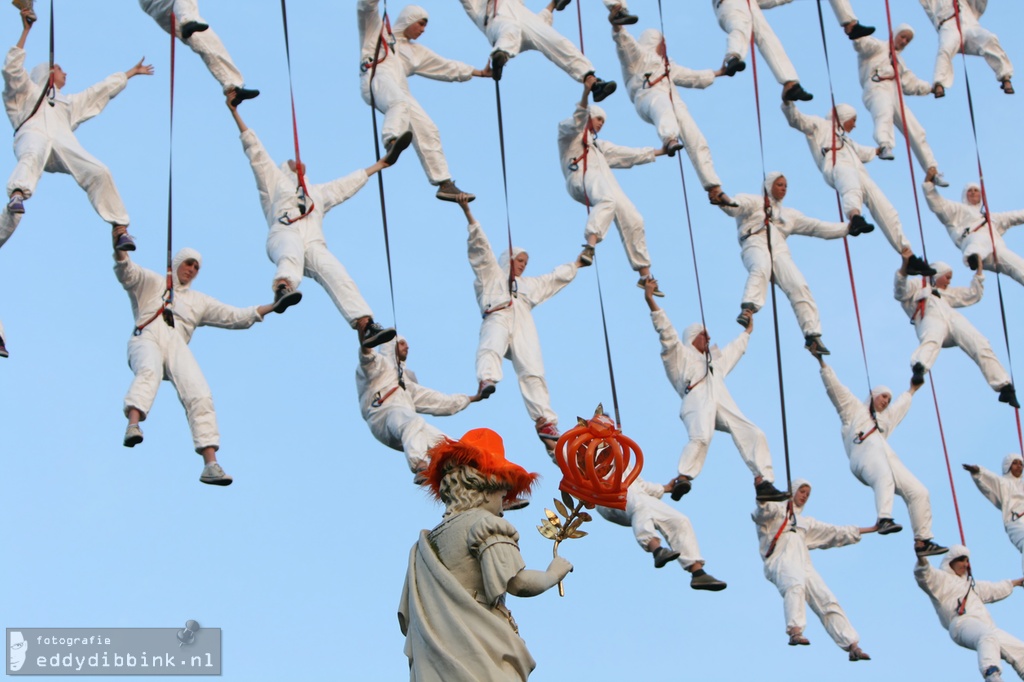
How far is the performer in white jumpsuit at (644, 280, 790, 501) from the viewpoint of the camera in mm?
12656

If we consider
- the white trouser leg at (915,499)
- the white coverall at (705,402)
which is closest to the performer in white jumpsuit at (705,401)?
the white coverall at (705,402)

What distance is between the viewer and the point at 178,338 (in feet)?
35.3

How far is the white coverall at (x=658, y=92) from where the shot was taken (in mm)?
13734

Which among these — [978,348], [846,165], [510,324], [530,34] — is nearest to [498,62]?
[530,34]

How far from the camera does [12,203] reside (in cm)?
1029

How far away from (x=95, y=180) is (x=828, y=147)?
6.12 metres

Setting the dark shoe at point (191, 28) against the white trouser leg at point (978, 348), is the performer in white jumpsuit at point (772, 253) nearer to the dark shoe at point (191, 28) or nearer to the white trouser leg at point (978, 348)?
the white trouser leg at point (978, 348)

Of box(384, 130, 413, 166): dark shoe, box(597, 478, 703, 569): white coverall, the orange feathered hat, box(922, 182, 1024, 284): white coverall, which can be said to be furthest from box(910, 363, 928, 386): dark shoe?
the orange feathered hat

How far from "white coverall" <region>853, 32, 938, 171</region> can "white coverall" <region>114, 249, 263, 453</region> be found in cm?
633

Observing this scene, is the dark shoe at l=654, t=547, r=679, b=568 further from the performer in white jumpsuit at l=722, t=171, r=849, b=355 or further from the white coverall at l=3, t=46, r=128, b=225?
the white coverall at l=3, t=46, r=128, b=225

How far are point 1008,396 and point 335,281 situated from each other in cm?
628

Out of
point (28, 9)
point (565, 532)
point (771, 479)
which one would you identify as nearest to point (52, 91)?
point (28, 9)

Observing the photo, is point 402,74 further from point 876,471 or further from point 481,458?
point 481,458

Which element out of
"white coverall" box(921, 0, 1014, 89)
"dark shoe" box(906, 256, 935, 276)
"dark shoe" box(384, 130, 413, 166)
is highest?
"white coverall" box(921, 0, 1014, 89)
